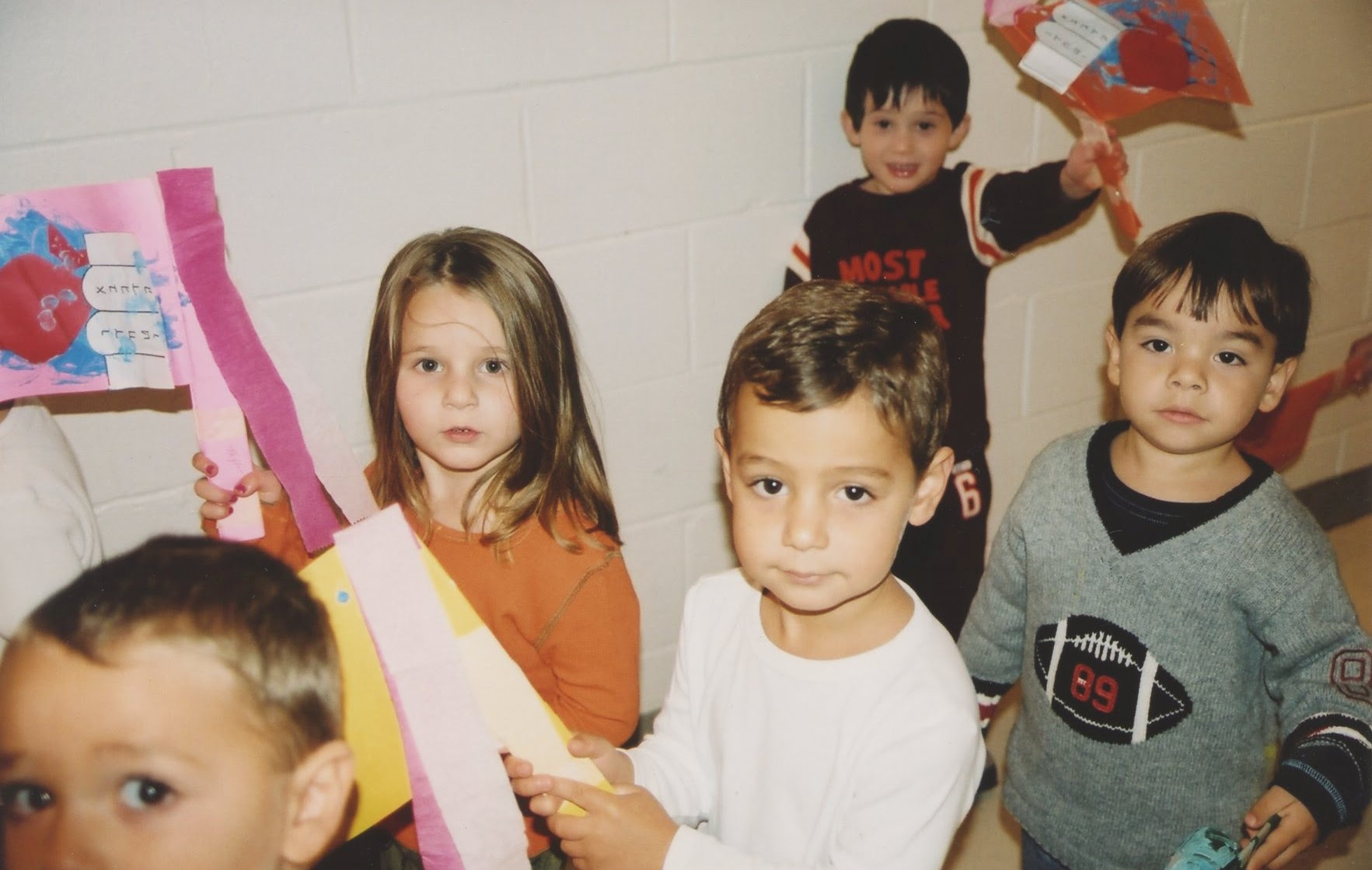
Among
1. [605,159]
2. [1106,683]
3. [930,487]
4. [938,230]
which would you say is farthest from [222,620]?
[938,230]

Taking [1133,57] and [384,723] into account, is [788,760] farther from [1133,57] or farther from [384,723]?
[1133,57]

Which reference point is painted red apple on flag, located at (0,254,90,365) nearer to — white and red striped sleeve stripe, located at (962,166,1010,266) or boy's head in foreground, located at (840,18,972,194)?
boy's head in foreground, located at (840,18,972,194)

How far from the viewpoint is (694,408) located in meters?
1.76

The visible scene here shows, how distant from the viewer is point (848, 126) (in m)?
1.70

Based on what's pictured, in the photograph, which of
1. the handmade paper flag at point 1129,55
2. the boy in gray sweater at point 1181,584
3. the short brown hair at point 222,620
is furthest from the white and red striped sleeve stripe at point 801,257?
the short brown hair at point 222,620

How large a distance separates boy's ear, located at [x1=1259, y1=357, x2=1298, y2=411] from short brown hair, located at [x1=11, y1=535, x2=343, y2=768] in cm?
97

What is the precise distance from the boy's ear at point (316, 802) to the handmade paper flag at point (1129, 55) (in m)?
1.12

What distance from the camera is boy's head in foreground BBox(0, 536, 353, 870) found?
58cm

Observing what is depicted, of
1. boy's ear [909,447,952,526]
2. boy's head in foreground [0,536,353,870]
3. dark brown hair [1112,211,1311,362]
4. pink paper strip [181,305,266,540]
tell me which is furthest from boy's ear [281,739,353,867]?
dark brown hair [1112,211,1311,362]

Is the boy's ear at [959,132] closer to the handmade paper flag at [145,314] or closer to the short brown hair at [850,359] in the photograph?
the short brown hair at [850,359]

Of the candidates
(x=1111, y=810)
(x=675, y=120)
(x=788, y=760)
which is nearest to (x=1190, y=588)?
(x=1111, y=810)

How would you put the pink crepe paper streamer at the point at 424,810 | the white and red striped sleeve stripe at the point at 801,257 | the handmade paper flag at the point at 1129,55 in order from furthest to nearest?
the white and red striped sleeve stripe at the point at 801,257 → the handmade paper flag at the point at 1129,55 → the pink crepe paper streamer at the point at 424,810

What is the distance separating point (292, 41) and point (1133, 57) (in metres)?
0.96

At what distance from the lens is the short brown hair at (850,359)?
91 centimetres
